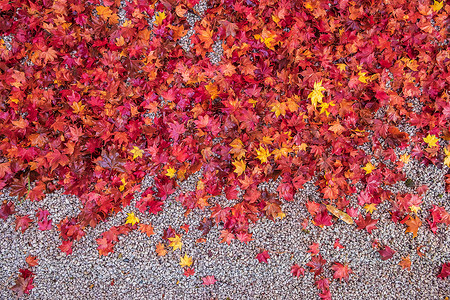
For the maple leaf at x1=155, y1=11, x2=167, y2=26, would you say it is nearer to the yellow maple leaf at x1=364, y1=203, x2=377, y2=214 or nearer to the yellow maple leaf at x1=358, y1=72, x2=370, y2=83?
the yellow maple leaf at x1=358, y1=72, x2=370, y2=83

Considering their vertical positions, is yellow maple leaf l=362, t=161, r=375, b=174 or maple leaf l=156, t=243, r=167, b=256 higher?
yellow maple leaf l=362, t=161, r=375, b=174

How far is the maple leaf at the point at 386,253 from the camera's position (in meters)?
2.40

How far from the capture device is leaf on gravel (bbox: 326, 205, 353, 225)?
243 cm

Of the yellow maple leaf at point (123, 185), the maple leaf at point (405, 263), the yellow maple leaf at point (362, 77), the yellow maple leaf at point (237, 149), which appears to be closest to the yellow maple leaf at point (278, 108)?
the yellow maple leaf at point (237, 149)

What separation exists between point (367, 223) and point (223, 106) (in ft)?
5.41

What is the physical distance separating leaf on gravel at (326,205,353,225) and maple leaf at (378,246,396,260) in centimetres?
36

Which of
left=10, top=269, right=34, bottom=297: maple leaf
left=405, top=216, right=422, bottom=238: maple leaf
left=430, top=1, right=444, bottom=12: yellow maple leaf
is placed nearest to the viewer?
left=10, top=269, right=34, bottom=297: maple leaf

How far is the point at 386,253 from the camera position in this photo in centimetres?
240

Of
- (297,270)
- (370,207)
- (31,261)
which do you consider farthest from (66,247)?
(370,207)

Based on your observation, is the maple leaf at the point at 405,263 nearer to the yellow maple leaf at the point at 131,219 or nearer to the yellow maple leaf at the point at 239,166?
the yellow maple leaf at the point at 239,166

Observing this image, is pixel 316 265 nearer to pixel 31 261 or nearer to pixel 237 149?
pixel 237 149

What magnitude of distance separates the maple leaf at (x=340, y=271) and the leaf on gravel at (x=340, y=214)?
382 mm

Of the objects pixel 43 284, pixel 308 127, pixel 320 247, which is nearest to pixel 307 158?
pixel 308 127

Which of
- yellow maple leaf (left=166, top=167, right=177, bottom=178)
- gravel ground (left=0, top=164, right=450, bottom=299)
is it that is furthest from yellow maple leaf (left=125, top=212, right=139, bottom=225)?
yellow maple leaf (left=166, top=167, right=177, bottom=178)
